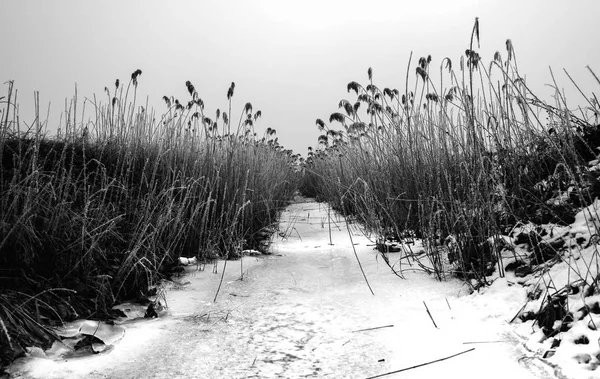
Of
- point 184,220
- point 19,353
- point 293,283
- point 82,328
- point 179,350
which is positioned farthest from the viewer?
point 184,220

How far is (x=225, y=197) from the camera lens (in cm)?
338

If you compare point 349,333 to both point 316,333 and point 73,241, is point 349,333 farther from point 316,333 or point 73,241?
point 73,241

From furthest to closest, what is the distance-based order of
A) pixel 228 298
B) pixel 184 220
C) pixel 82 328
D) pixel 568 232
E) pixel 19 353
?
1. pixel 184 220
2. pixel 228 298
3. pixel 568 232
4. pixel 82 328
5. pixel 19 353

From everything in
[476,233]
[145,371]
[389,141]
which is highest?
[389,141]

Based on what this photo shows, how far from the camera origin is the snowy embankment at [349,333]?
55.3 inches

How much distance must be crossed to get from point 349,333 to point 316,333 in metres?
0.13

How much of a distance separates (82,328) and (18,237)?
453 millimetres

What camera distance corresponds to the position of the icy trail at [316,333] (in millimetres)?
1421

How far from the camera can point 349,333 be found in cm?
173

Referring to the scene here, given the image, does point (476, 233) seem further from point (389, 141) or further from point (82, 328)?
point (82, 328)

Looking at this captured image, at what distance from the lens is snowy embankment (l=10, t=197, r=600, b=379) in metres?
1.40

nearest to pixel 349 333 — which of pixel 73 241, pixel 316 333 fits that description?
pixel 316 333

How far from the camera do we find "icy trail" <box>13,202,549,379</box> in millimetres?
1421

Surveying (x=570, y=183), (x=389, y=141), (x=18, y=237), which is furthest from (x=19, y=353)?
(x=389, y=141)
